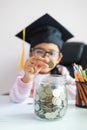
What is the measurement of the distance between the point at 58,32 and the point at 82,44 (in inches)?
32.4

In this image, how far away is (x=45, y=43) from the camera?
112 cm

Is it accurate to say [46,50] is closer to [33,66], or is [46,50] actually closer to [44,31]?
[44,31]

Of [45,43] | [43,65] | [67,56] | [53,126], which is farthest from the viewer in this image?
[67,56]

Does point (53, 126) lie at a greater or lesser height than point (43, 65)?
lesser

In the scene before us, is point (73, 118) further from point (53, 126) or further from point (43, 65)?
point (43, 65)

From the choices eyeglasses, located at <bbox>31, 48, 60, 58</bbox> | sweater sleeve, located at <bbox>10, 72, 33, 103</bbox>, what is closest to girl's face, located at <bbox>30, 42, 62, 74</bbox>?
eyeglasses, located at <bbox>31, 48, 60, 58</bbox>

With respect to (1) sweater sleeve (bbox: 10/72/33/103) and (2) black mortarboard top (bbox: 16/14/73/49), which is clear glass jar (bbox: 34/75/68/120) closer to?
(1) sweater sleeve (bbox: 10/72/33/103)

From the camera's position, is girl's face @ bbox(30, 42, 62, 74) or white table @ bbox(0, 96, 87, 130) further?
girl's face @ bbox(30, 42, 62, 74)

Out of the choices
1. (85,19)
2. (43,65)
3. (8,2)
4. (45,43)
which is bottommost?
(43,65)

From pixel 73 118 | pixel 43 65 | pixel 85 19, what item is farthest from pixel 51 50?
pixel 85 19

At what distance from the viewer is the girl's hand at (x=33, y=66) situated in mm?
806

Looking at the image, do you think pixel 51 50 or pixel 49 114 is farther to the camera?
pixel 51 50

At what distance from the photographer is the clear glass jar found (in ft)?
2.08

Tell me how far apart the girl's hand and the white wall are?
1.23m
